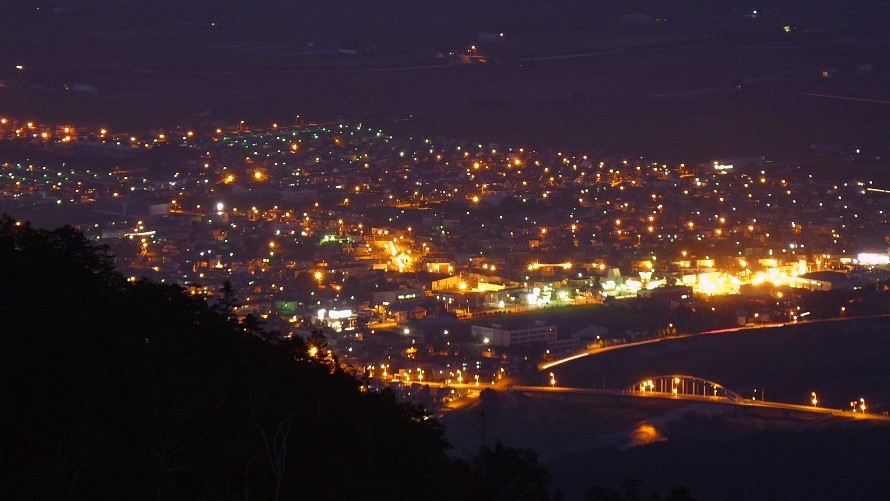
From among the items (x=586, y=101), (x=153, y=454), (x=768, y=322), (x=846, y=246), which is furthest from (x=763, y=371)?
(x=586, y=101)

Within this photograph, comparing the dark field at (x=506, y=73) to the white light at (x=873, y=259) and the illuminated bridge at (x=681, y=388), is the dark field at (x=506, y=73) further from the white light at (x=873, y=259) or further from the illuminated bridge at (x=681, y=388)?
the illuminated bridge at (x=681, y=388)

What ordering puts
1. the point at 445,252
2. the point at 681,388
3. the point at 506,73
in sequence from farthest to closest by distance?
the point at 506,73 < the point at 445,252 < the point at 681,388

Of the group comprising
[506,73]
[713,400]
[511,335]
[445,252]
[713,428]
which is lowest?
[713,428]

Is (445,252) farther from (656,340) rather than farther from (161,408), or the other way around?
(161,408)

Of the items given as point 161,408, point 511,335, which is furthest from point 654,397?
point 161,408

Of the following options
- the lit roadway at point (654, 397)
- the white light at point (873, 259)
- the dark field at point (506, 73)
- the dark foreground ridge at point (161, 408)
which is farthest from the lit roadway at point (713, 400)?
the dark field at point (506, 73)

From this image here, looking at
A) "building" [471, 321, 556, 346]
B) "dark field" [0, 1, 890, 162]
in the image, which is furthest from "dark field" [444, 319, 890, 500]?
"dark field" [0, 1, 890, 162]

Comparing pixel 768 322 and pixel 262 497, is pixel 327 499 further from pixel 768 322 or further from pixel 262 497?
pixel 768 322

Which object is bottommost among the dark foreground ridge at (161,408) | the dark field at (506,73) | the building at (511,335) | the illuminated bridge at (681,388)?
the dark foreground ridge at (161,408)
